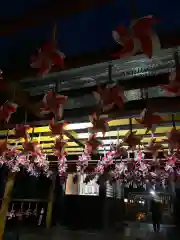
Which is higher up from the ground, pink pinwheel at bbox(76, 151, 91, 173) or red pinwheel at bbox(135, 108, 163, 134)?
red pinwheel at bbox(135, 108, 163, 134)

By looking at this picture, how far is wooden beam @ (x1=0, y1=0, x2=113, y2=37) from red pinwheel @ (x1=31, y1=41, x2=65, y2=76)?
0.21 meters

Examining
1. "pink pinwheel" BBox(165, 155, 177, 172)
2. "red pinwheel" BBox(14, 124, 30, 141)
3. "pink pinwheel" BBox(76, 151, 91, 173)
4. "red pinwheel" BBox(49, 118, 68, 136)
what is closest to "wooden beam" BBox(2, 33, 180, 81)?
"red pinwheel" BBox(49, 118, 68, 136)

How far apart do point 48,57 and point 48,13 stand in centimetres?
36

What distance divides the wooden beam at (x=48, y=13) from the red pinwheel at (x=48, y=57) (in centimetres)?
21

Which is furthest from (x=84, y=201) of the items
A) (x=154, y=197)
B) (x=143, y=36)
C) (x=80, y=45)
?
(x=143, y=36)

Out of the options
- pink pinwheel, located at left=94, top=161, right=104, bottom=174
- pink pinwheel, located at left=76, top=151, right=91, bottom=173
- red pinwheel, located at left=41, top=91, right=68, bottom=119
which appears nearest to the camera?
red pinwheel, located at left=41, top=91, right=68, bottom=119

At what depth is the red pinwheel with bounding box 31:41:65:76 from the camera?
193cm

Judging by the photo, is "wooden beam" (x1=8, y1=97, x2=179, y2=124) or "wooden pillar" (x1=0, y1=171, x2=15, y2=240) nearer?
"wooden beam" (x1=8, y1=97, x2=179, y2=124)

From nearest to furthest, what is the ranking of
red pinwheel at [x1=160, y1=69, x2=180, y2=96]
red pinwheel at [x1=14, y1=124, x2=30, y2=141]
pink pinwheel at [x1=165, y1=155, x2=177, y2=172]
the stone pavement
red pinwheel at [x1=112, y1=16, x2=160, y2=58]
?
red pinwheel at [x1=112, y1=16, x2=160, y2=58] < red pinwheel at [x1=160, y1=69, x2=180, y2=96] < red pinwheel at [x1=14, y1=124, x2=30, y2=141] < pink pinwheel at [x1=165, y1=155, x2=177, y2=172] < the stone pavement

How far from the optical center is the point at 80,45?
8.51ft

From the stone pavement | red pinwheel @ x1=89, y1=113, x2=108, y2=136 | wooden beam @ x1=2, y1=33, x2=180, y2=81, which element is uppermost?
wooden beam @ x1=2, y1=33, x2=180, y2=81

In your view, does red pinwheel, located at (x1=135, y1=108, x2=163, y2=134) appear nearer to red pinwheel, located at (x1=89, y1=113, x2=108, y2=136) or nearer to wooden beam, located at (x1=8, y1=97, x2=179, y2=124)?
wooden beam, located at (x1=8, y1=97, x2=179, y2=124)

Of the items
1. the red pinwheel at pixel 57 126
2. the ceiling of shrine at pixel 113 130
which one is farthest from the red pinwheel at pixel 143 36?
the ceiling of shrine at pixel 113 130

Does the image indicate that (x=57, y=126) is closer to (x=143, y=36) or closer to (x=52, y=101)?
(x=52, y=101)
